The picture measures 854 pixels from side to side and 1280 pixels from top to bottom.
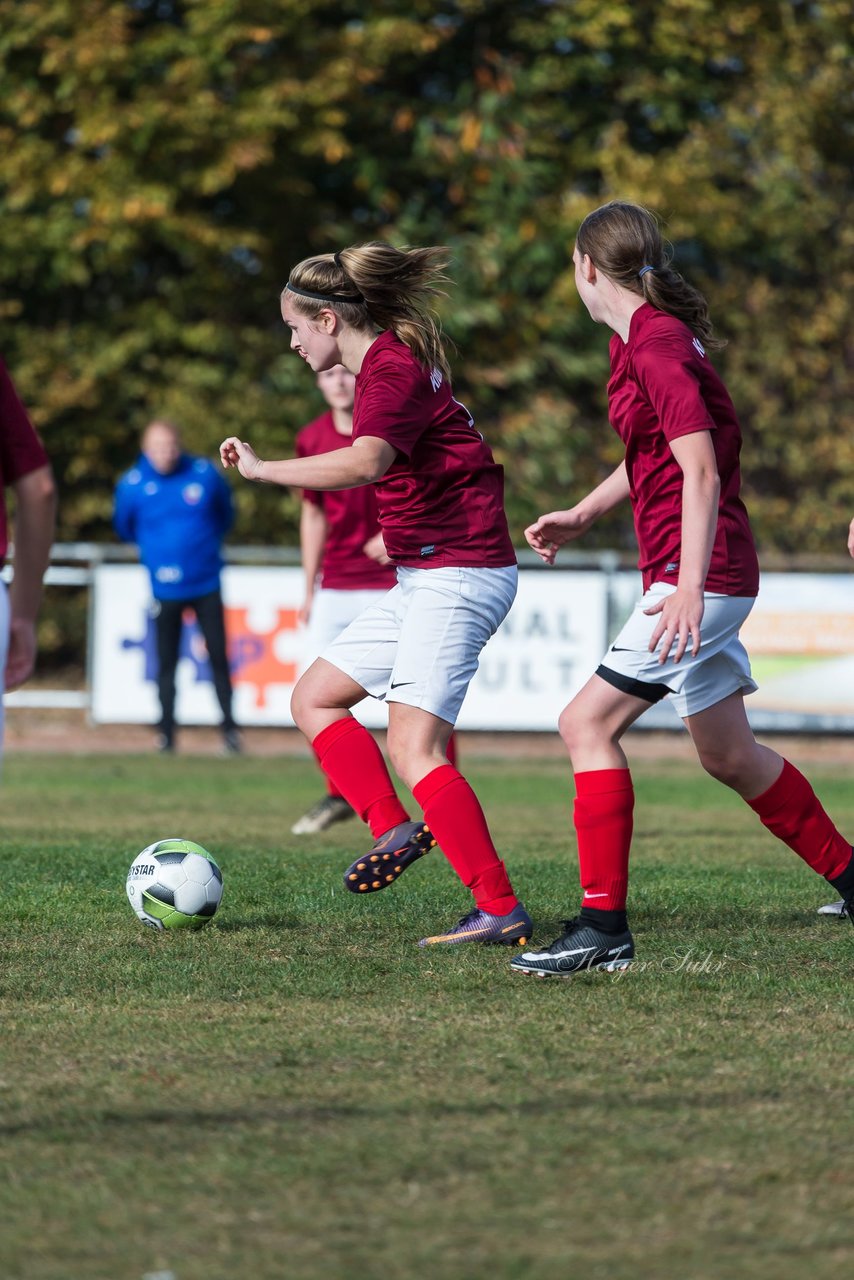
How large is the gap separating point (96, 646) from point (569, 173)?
8486 millimetres

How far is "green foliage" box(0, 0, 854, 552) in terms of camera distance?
62.8 ft

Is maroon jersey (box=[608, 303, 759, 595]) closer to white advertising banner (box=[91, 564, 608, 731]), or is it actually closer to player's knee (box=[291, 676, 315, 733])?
player's knee (box=[291, 676, 315, 733])

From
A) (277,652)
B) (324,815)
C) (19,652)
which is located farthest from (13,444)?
(277,652)

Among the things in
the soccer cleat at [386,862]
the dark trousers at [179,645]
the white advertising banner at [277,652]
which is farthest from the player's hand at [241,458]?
the white advertising banner at [277,652]

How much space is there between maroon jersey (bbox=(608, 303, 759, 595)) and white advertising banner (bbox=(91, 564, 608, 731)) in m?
9.91

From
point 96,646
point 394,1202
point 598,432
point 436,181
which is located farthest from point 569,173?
point 394,1202

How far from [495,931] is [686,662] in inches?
40.2

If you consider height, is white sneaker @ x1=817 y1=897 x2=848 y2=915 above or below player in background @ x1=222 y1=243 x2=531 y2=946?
below

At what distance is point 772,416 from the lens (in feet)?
66.1

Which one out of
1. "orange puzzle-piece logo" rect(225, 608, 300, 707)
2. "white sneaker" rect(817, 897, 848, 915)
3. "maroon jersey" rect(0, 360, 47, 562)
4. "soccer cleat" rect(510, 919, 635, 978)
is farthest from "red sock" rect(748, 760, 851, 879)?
"orange puzzle-piece logo" rect(225, 608, 300, 707)

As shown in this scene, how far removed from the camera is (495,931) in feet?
17.0

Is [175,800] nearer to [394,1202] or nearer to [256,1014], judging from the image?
[256,1014]

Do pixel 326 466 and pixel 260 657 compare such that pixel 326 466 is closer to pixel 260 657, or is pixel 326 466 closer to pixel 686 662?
pixel 686 662

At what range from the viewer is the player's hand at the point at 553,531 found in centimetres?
548
